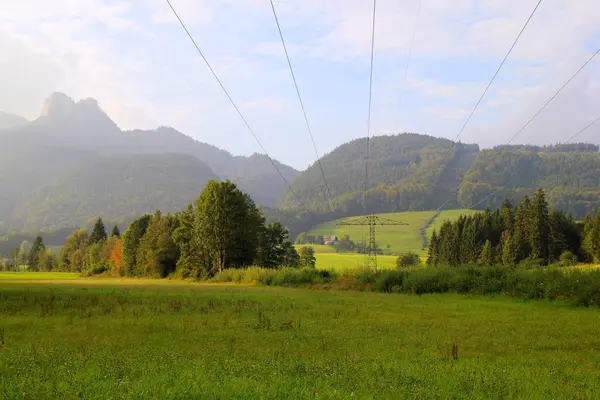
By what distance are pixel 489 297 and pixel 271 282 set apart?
28.7 metres

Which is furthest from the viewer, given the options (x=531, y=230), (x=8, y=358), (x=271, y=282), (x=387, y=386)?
(x=531, y=230)

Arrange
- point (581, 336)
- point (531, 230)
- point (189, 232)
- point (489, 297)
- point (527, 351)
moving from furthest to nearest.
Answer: point (531, 230), point (189, 232), point (489, 297), point (581, 336), point (527, 351)

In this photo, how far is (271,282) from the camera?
203 feet

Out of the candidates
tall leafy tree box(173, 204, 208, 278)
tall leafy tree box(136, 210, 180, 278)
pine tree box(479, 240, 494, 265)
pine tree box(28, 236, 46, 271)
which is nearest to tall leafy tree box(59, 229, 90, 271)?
pine tree box(28, 236, 46, 271)

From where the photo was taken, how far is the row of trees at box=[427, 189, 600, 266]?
114 meters

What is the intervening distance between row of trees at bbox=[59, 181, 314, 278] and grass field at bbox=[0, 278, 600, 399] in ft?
173

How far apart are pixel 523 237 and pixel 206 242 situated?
79901mm

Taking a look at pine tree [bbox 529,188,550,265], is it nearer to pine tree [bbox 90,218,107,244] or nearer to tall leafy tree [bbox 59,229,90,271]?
pine tree [bbox 90,218,107,244]

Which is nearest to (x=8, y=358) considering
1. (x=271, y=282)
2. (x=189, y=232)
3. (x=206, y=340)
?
(x=206, y=340)

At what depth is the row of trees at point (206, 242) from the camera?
8131 centimetres

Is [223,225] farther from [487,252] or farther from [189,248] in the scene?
[487,252]

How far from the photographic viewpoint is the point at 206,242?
269 feet

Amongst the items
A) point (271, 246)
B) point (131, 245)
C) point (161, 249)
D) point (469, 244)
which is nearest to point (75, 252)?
point (131, 245)

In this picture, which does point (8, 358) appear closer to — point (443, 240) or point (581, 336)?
point (581, 336)
